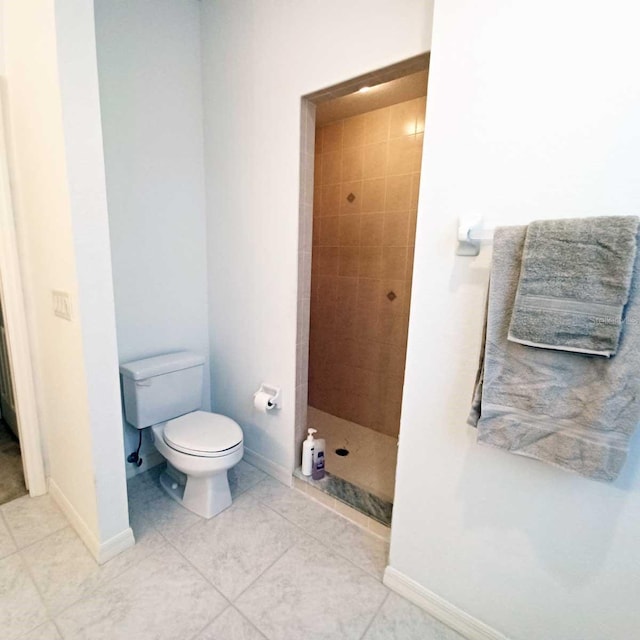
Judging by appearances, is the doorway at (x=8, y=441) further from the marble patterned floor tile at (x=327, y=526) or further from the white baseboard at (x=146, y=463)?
the marble patterned floor tile at (x=327, y=526)

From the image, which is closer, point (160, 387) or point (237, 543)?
point (237, 543)

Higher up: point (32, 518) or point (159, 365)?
point (159, 365)

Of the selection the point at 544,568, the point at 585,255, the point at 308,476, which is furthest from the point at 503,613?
the point at 585,255

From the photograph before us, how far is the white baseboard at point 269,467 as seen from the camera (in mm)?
1935

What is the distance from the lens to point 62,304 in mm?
1318

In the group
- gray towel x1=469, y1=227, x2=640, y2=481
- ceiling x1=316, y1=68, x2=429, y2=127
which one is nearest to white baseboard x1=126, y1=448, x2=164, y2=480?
gray towel x1=469, y1=227, x2=640, y2=481

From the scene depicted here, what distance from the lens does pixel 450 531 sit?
3.84 feet

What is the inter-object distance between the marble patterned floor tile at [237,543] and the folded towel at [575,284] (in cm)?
141

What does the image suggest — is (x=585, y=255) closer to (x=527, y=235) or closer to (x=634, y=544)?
(x=527, y=235)

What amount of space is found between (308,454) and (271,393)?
1.33ft

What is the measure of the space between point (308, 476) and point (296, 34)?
7.53 ft

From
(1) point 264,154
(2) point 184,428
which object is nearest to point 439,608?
(2) point 184,428

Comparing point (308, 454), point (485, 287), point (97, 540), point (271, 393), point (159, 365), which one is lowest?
point (97, 540)

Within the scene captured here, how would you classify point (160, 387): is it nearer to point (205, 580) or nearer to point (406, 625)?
point (205, 580)
